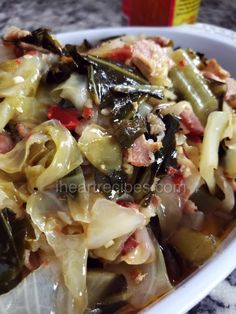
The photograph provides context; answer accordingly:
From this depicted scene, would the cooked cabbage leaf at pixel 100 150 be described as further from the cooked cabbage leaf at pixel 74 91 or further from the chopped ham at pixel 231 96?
the chopped ham at pixel 231 96

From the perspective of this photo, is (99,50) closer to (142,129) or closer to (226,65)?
(142,129)

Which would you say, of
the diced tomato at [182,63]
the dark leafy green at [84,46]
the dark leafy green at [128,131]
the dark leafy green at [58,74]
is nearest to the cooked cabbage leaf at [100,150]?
the dark leafy green at [128,131]

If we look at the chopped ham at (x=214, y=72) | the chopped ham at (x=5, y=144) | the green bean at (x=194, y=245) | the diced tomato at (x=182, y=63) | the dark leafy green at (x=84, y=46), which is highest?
the diced tomato at (x=182, y=63)

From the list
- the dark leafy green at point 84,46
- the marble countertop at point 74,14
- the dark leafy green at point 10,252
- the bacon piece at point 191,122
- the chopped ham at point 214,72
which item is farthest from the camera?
the marble countertop at point 74,14

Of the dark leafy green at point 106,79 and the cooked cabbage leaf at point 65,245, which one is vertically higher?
the dark leafy green at point 106,79

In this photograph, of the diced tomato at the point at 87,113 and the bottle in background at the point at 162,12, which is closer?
the diced tomato at the point at 87,113

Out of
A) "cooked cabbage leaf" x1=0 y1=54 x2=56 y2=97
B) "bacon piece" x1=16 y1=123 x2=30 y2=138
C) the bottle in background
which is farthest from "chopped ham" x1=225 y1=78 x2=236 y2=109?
the bottle in background

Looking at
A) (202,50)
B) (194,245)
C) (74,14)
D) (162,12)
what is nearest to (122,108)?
(194,245)

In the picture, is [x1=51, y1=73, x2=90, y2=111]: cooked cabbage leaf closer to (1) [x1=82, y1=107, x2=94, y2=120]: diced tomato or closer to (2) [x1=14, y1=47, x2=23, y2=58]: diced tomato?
(1) [x1=82, y1=107, x2=94, y2=120]: diced tomato
